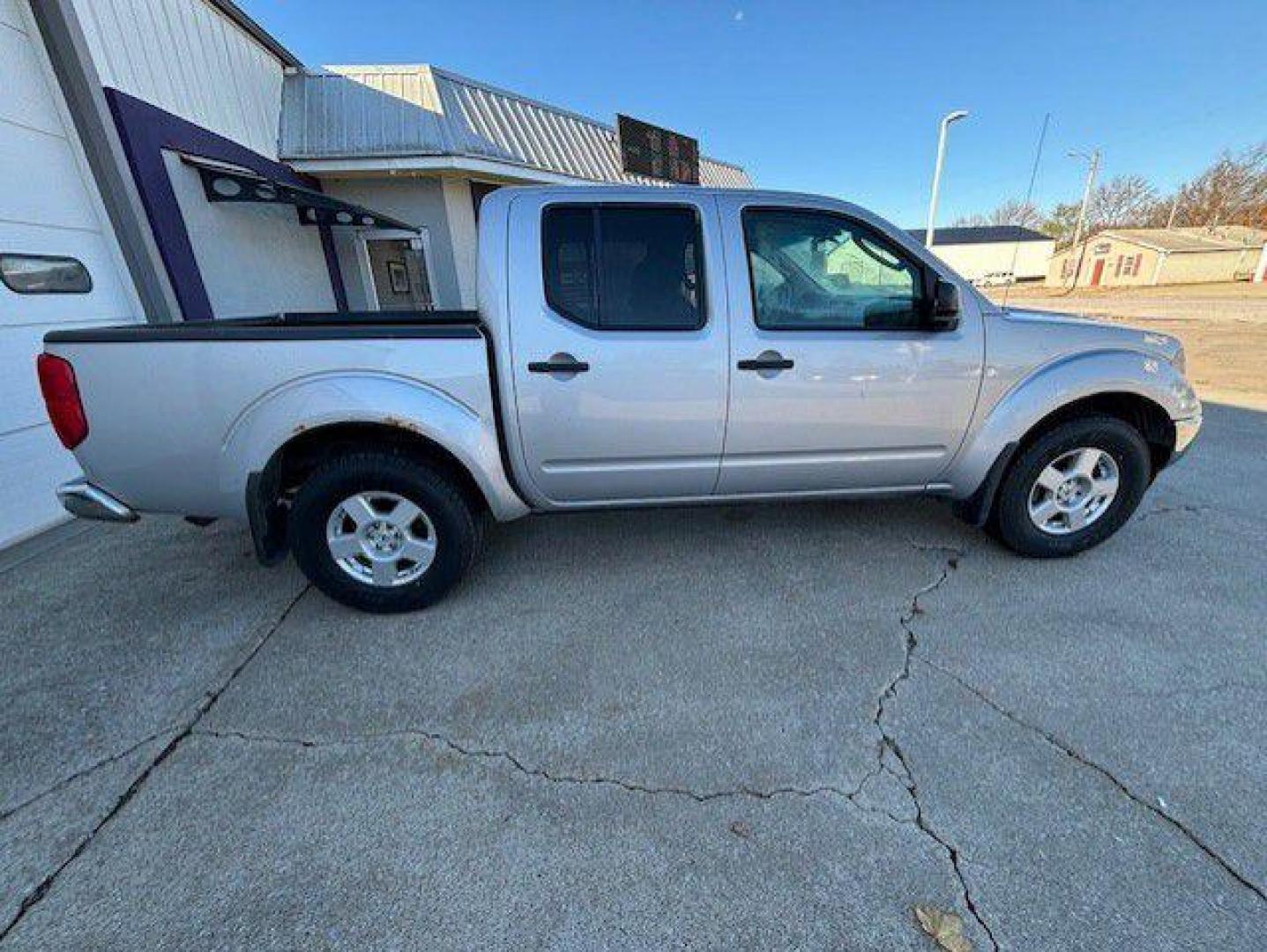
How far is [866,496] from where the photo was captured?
314cm

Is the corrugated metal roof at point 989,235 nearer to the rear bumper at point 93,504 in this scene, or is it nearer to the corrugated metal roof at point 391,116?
the corrugated metal roof at point 391,116

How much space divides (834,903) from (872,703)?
2.83 ft

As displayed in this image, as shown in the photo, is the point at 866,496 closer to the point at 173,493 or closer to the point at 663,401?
the point at 663,401

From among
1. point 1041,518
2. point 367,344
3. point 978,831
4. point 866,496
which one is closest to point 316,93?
point 367,344

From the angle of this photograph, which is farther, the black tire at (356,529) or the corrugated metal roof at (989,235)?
the corrugated metal roof at (989,235)

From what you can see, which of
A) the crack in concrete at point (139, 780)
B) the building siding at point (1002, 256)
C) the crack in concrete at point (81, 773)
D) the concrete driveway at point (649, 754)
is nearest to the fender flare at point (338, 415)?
the crack in concrete at point (139, 780)

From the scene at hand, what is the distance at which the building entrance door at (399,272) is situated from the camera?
29.0ft

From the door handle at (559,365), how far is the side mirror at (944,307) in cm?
170

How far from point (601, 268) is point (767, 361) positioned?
0.90 m

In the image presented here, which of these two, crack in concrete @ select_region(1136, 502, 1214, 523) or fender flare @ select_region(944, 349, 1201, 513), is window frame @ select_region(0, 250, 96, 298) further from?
crack in concrete @ select_region(1136, 502, 1214, 523)

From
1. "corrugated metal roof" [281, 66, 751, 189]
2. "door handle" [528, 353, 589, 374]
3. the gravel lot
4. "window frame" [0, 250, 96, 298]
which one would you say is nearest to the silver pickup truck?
"door handle" [528, 353, 589, 374]

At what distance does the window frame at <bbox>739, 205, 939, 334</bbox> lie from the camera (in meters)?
2.72

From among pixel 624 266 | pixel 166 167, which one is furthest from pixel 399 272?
pixel 624 266

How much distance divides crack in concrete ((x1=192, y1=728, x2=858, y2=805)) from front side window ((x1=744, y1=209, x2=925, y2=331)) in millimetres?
1963
